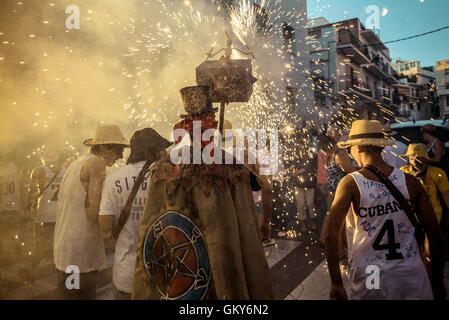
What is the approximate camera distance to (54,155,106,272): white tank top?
8.50 feet

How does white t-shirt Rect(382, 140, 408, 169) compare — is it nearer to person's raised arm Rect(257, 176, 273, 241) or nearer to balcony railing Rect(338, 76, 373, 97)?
person's raised arm Rect(257, 176, 273, 241)

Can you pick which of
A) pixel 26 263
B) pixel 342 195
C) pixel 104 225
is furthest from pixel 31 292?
pixel 342 195

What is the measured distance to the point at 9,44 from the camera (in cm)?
561

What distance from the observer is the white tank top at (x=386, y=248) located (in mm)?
1906

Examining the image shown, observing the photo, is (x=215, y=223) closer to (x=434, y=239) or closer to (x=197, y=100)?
(x=197, y=100)

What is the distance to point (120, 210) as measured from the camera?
227cm

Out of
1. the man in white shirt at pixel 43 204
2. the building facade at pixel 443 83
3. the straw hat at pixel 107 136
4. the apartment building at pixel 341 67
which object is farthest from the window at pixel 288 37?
the building facade at pixel 443 83

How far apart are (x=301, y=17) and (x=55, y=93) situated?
15.9m

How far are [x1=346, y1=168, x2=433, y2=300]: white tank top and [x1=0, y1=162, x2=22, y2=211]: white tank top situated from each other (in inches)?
214

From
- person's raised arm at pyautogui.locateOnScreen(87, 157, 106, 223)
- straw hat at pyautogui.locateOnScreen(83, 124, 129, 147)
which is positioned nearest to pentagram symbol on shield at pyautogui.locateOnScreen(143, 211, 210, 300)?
person's raised arm at pyautogui.locateOnScreen(87, 157, 106, 223)

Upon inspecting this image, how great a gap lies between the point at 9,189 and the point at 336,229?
214 inches

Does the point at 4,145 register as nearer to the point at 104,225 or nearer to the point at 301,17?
the point at 104,225

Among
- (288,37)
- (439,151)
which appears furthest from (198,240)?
(288,37)

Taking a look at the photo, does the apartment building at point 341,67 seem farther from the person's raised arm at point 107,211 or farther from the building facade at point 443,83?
the building facade at point 443,83
